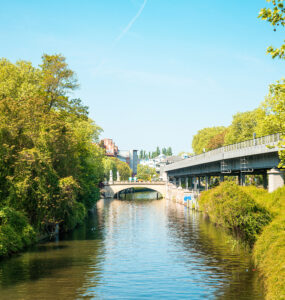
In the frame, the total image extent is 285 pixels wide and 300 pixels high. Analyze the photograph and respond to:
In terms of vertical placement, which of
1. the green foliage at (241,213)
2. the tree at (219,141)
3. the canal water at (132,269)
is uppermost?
the tree at (219,141)

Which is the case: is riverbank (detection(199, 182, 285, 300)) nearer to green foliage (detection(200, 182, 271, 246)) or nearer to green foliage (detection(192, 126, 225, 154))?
green foliage (detection(200, 182, 271, 246))

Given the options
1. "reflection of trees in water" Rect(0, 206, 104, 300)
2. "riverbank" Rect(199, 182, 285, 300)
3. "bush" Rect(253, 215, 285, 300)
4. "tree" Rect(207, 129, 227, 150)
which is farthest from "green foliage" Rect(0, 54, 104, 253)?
"tree" Rect(207, 129, 227, 150)

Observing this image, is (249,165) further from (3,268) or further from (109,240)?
(3,268)

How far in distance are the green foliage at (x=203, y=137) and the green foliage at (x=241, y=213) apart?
377ft

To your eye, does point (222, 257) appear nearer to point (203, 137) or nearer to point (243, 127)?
point (243, 127)

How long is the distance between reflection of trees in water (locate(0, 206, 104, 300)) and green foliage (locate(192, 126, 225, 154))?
111146mm

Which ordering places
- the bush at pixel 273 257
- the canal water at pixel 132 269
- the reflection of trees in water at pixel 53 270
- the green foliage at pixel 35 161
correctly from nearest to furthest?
the bush at pixel 273 257 → the canal water at pixel 132 269 → the reflection of trees in water at pixel 53 270 → the green foliage at pixel 35 161

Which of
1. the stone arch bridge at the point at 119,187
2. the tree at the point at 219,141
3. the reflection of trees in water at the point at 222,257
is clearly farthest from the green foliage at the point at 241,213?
the stone arch bridge at the point at 119,187

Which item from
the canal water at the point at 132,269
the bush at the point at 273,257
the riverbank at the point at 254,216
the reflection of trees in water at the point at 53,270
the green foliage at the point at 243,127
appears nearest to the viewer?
the bush at the point at 273,257

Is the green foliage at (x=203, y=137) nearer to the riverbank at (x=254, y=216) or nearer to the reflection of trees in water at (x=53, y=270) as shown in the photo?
the reflection of trees in water at (x=53, y=270)

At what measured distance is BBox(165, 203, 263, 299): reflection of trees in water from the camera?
24.0m

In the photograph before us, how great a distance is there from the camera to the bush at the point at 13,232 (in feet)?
107

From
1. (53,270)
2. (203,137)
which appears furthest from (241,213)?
(203,137)

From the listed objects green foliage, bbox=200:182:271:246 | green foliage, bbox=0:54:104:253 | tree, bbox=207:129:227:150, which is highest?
tree, bbox=207:129:227:150
